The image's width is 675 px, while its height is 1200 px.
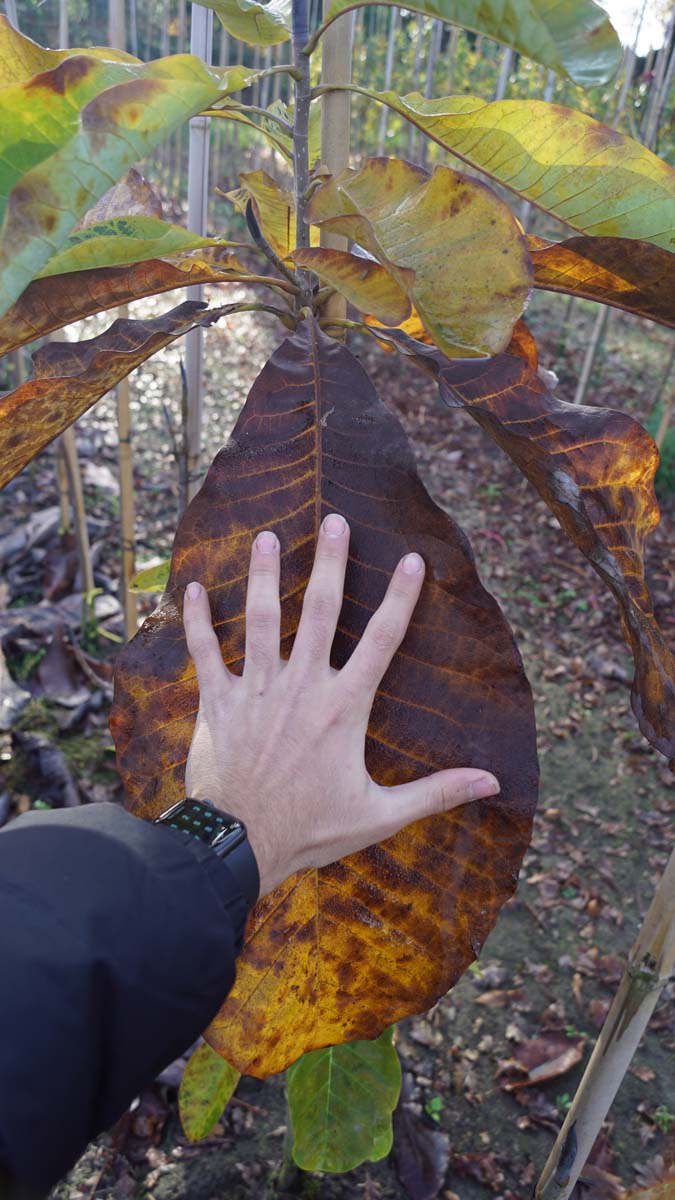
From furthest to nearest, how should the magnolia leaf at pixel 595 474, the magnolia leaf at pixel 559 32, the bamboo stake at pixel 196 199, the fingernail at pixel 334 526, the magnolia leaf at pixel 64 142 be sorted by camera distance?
1. the bamboo stake at pixel 196 199
2. the fingernail at pixel 334 526
3. the magnolia leaf at pixel 595 474
4. the magnolia leaf at pixel 559 32
5. the magnolia leaf at pixel 64 142

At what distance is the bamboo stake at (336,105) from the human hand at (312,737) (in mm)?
362

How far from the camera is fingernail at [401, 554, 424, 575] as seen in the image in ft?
2.70

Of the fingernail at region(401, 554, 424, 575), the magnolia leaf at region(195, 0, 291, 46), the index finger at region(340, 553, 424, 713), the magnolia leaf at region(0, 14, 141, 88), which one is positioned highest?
the magnolia leaf at region(195, 0, 291, 46)

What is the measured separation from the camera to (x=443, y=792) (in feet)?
2.68

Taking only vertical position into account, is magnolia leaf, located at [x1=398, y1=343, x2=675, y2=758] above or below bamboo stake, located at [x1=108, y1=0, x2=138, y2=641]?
above

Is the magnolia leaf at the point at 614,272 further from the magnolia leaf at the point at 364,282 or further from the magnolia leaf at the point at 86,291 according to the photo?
the magnolia leaf at the point at 86,291

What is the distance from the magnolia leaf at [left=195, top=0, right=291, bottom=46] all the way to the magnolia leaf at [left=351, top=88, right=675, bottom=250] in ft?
0.44

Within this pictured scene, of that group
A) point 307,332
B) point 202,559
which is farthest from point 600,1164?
point 307,332

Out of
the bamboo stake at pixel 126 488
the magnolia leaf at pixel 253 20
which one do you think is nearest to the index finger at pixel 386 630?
the magnolia leaf at pixel 253 20

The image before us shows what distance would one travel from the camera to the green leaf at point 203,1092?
4.44ft

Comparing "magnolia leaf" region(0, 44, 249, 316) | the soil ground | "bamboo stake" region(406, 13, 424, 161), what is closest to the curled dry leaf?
the soil ground

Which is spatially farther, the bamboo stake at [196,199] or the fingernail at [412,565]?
the bamboo stake at [196,199]

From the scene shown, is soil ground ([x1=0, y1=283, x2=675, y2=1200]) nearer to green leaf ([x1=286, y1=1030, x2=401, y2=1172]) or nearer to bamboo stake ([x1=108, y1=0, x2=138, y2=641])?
bamboo stake ([x1=108, y1=0, x2=138, y2=641])

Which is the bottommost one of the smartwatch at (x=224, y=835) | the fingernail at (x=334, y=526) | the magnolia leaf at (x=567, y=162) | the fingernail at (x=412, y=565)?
the smartwatch at (x=224, y=835)
